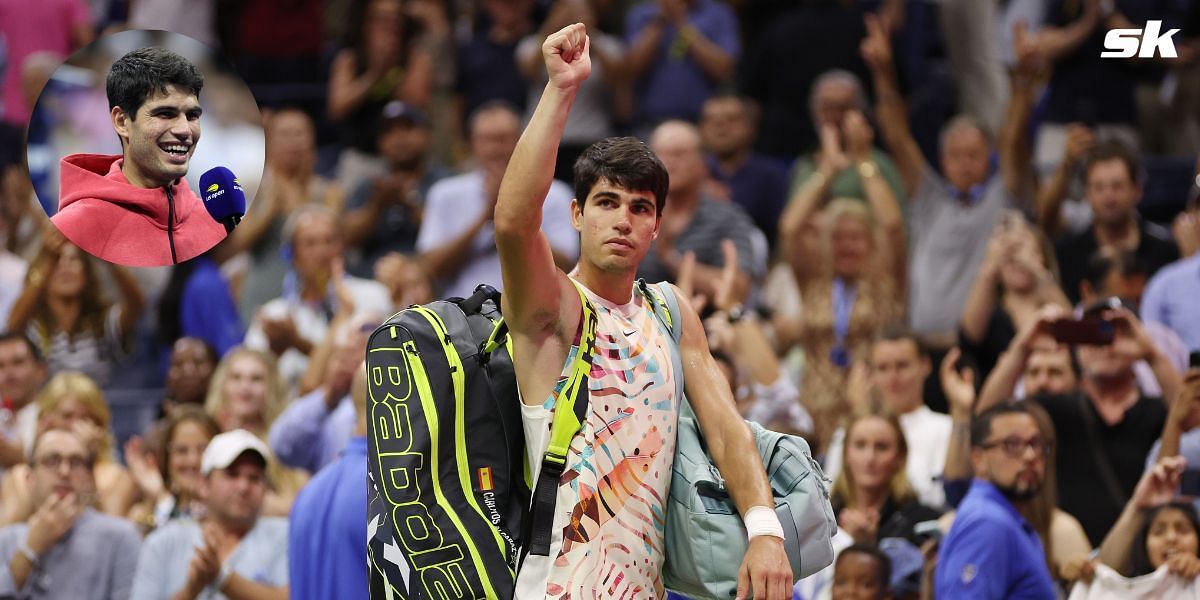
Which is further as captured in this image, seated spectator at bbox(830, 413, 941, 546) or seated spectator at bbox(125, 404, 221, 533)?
seated spectator at bbox(125, 404, 221, 533)

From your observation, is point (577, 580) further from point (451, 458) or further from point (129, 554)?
point (129, 554)

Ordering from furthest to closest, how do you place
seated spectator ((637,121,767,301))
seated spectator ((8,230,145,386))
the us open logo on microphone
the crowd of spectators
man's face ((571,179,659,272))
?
seated spectator ((8,230,145,386))
seated spectator ((637,121,767,301))
the us open logo on microphone
the crowd of spectators
man's face ((571,179,659,272))

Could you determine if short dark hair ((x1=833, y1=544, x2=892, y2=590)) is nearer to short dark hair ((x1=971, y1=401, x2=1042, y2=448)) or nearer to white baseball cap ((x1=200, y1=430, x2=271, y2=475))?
short dark hair ((x1=971, y1=401, x2=1042, y2=448))

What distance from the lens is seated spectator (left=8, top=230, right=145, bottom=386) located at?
1054 centimetres

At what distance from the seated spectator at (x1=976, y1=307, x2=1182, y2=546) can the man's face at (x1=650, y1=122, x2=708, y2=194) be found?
8.69ft

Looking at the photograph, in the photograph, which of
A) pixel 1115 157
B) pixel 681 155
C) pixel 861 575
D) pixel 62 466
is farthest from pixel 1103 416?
pixel 62 466

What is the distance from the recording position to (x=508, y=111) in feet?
35.2

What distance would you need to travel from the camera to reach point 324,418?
29.3ft

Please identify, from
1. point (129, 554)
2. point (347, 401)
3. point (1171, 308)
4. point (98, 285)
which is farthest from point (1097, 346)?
point (98, 285)

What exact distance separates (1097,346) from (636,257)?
381cm

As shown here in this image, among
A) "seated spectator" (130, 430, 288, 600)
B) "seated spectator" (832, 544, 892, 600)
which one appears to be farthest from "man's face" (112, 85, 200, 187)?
"seated spectator" (832, 544, 892, 600)

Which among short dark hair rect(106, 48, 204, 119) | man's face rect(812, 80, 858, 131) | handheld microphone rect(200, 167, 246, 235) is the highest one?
man's face rect(812, 80, 858, 131)

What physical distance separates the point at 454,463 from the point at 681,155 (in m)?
5.62

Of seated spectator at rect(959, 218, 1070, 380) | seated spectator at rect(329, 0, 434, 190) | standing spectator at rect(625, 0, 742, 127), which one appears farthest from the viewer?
seated spectator at rect(329, 0, 434, 190)
